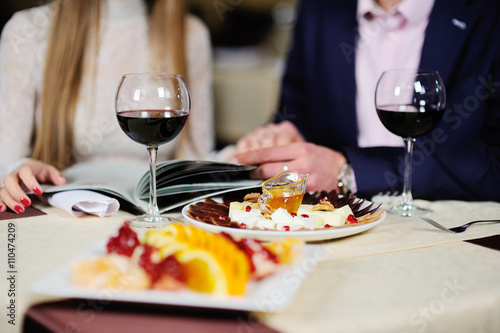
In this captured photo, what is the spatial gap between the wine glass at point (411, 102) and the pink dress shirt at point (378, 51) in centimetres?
59

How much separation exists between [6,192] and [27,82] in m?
0.75

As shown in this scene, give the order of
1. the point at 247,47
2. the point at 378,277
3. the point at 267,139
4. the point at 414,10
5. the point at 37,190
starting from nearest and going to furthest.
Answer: the point at 378,277, the point at 37,190, the point at 267,139, the point at 414,10, the point at 247,47

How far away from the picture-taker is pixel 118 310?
20.9 inches

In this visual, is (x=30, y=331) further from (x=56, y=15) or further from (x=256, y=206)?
(x=56, y=15)

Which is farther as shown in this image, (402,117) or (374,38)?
(374,38)

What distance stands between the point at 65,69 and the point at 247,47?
141 inches

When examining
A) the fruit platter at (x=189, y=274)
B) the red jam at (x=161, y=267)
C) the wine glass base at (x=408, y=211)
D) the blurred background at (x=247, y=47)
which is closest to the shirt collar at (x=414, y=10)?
the wine glass base at (x=408, y=211)

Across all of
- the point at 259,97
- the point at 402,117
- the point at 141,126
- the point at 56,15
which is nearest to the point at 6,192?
the point at 141,126

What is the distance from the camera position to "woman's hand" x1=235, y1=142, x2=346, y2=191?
3.47ft

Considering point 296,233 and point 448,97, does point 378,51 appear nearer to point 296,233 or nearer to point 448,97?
point 448,97

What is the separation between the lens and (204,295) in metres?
0.49

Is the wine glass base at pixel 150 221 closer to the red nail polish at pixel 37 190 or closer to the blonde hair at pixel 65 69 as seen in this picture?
the red nail polish at pixel 37 190

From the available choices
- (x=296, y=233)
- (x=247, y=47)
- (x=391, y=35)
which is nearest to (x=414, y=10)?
(x=391, y=35)

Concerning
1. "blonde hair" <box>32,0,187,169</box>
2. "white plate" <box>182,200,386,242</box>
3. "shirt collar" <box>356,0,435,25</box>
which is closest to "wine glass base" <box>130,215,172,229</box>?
"white plate" <box>182,200,386,242</box>
